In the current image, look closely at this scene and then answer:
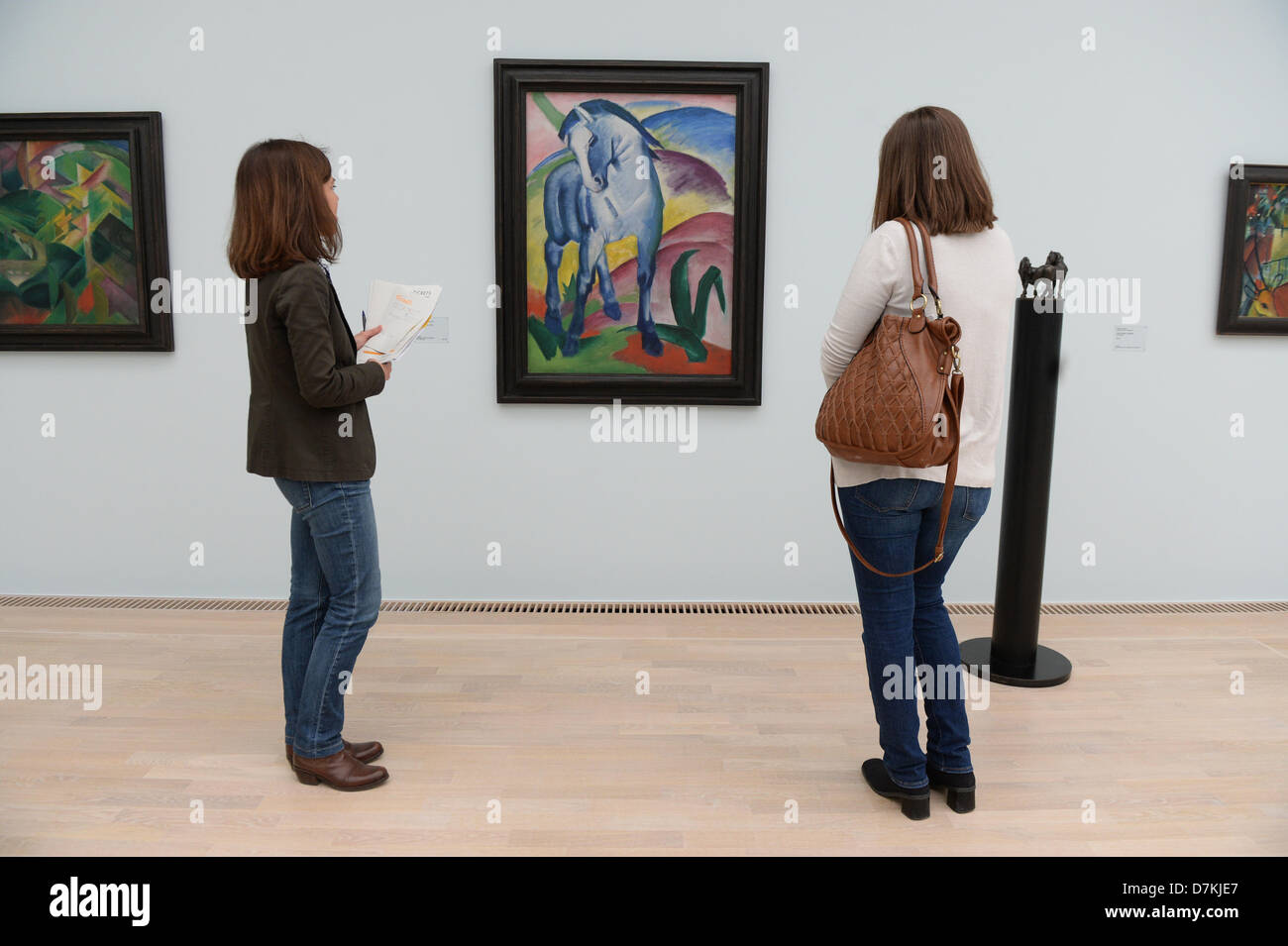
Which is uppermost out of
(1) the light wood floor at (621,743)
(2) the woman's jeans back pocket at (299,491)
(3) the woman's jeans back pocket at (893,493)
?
(3) the woman's jeans back pocket at (893,493)

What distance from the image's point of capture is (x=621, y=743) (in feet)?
8.26

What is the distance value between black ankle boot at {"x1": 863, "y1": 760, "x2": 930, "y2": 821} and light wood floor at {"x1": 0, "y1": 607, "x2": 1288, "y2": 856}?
1.2 inches

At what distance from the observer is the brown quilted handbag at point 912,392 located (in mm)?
1842

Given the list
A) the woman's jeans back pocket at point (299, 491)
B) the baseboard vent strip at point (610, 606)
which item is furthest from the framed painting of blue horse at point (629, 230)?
the woman's jeans back pocket at point (299, 491)

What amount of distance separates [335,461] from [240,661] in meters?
1.38

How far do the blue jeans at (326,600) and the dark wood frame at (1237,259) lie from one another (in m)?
3.33

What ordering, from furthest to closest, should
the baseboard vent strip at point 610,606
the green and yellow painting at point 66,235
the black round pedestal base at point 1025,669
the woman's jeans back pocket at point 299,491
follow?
the baseboard vent strip at point 610,606
the green and yellow painting at point 66,235
the black round pedestal base at point 1025,669
the woman's jeans back pocket at point 299,491

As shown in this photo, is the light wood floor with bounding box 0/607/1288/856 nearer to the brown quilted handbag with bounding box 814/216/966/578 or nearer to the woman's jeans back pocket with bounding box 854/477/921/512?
the woman's jeans back pocket with bounding box 854/477/921/512

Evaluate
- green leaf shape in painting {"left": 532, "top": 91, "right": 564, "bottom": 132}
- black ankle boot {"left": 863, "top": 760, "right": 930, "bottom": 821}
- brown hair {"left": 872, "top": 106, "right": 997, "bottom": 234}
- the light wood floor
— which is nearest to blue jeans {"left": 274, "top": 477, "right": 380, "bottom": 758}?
the light wood floor

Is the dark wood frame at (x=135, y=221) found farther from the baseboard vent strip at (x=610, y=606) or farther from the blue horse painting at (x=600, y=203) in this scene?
the blue horse painting at (x=600, y=203)

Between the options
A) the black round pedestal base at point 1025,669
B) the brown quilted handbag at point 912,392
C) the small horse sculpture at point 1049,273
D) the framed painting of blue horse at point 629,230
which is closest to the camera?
the brown quilted handbag at point 912,392

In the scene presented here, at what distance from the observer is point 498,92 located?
341cm
